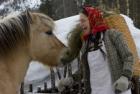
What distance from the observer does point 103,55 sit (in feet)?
13.9

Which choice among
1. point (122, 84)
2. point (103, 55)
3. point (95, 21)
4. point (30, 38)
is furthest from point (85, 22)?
point (122, 84)

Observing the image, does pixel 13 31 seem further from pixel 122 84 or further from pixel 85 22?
pixel 122 84

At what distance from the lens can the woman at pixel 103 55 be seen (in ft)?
13.5

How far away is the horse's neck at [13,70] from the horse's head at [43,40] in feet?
0.40

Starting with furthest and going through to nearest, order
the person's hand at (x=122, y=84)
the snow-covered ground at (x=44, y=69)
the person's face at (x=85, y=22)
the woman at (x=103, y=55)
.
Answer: the snow-covered ground at (x=44, y=69) → the person's face at (x=85, y=22) → the woman at (x=103, y=55) → the person's hand at (x=122, y=84)

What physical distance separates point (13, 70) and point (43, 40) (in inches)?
16.7

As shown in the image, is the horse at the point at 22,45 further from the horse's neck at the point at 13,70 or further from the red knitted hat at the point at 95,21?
the red knitted hat at the point at 95,21

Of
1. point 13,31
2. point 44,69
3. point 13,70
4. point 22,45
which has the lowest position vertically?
point 44,69

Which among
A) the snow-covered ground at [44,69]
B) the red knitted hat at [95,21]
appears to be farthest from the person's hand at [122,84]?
the snow-covered ground at [44,69]

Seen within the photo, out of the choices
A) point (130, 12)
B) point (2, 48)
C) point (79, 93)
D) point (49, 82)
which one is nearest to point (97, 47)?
point (2, 48)

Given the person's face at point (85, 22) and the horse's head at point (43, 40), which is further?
the person's face at point (85, 22)

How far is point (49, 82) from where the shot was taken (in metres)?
7.28

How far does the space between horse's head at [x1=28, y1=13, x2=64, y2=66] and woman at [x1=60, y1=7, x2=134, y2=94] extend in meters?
0.16

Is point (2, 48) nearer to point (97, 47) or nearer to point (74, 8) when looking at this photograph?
point (97, 47)
